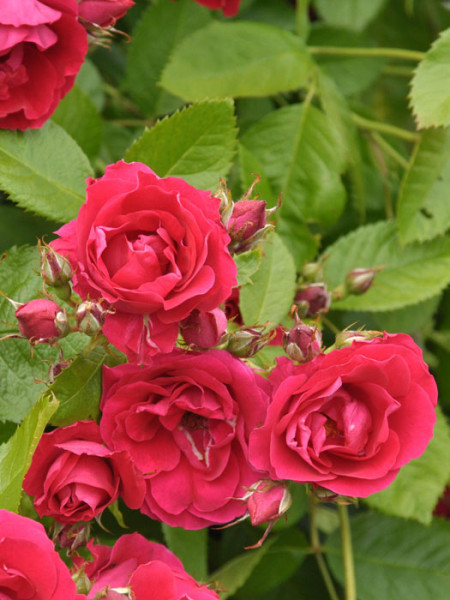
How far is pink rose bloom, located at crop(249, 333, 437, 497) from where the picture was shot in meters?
0.59

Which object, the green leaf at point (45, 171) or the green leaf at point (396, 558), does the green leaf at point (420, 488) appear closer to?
the green leaf at point (396, 558)

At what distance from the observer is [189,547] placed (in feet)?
2.67

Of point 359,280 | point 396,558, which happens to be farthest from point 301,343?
point 396,558

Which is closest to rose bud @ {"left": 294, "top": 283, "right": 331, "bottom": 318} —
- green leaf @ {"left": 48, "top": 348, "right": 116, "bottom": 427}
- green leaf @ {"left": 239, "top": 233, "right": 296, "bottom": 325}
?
green leaf @ {"left": 239, "top": 233, "right": 296, "bottom": 325}

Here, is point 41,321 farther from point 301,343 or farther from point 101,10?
point 101,10

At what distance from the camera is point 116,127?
1.08 metres

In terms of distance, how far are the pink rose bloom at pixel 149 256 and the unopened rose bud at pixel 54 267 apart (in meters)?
0.01

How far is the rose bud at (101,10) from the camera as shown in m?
0.74

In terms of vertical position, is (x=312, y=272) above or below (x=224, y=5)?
below

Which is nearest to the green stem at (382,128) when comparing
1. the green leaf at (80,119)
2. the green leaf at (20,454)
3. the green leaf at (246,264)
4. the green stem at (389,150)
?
the green stem at (389,150)

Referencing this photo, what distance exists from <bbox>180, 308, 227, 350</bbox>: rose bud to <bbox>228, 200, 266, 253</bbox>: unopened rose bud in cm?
6

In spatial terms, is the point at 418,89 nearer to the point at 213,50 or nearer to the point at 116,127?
the point at 213,50

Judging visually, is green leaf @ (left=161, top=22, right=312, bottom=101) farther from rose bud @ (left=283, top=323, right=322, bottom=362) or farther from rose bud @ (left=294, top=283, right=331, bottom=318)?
rose bud @ (left=283, top=323, right=322, bottom=362)

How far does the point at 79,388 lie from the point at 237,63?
0.51 m
